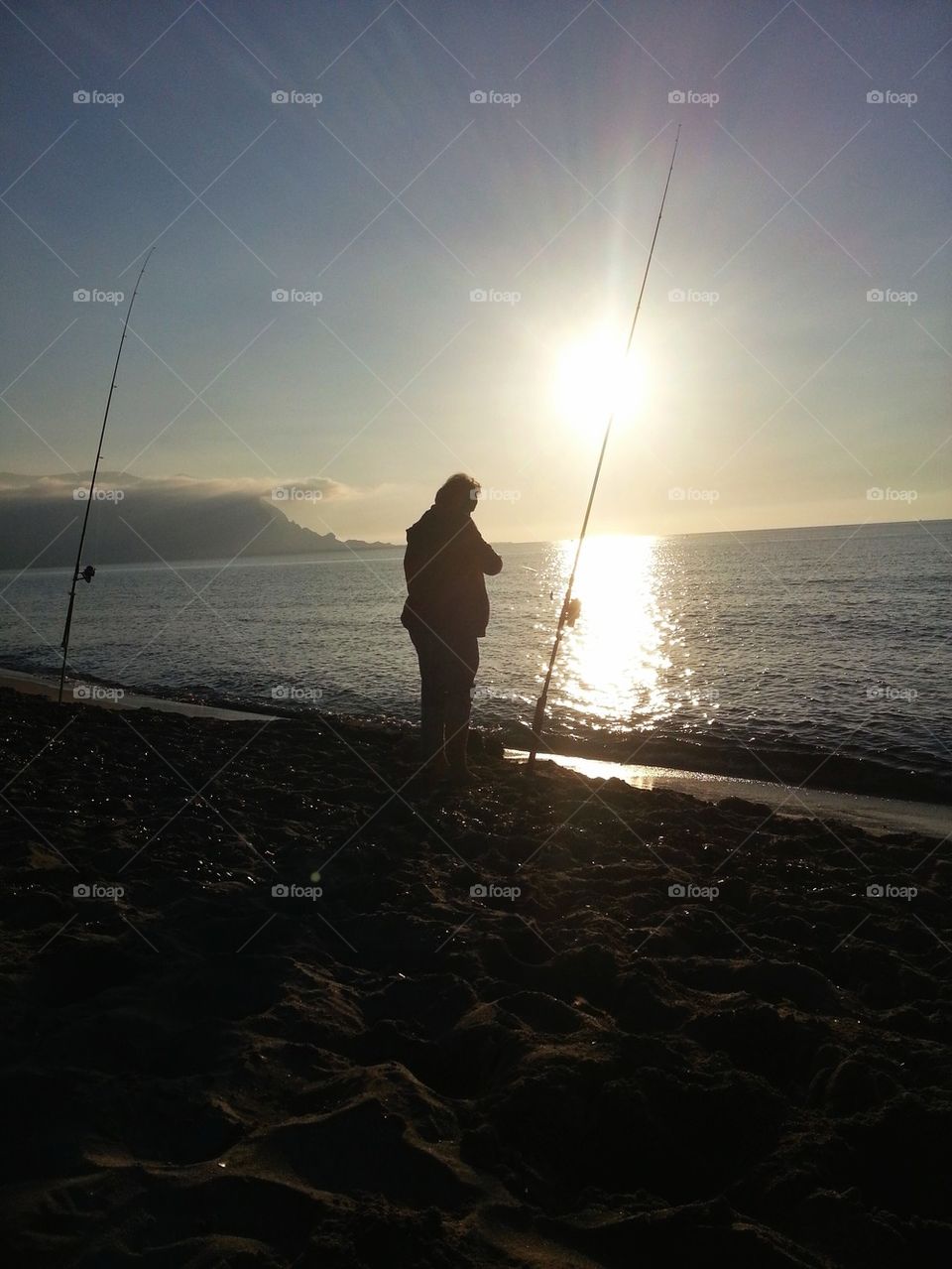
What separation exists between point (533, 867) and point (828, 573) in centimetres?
5698

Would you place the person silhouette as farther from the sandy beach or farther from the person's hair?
the sandy beach

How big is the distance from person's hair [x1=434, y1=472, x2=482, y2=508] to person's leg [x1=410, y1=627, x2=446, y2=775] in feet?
3.82

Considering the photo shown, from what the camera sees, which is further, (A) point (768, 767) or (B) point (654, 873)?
(A) point (768, 767)

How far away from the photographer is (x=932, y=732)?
12.2m

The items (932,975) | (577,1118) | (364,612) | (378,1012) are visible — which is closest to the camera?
(577,1118)

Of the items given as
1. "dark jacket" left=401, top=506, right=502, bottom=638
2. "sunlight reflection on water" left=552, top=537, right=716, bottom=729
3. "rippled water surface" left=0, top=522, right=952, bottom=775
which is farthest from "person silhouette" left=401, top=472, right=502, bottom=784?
"rippled water surface" left=0, top=522, right=952, bottom=775

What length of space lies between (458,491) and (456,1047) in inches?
200

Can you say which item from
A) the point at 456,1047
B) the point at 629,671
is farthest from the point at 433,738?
the point at 629,671

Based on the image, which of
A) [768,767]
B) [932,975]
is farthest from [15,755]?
[768,767]

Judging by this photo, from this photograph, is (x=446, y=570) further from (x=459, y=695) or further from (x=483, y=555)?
(x=459, y=695)

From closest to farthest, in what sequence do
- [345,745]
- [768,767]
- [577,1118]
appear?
1. [577,1118]
2. [345,745]
3. [768,767]

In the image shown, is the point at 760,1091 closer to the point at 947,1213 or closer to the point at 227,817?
the point at 947,1213

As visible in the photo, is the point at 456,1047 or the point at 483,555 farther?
the point at 483,555

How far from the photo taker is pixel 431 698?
26.2 ft
